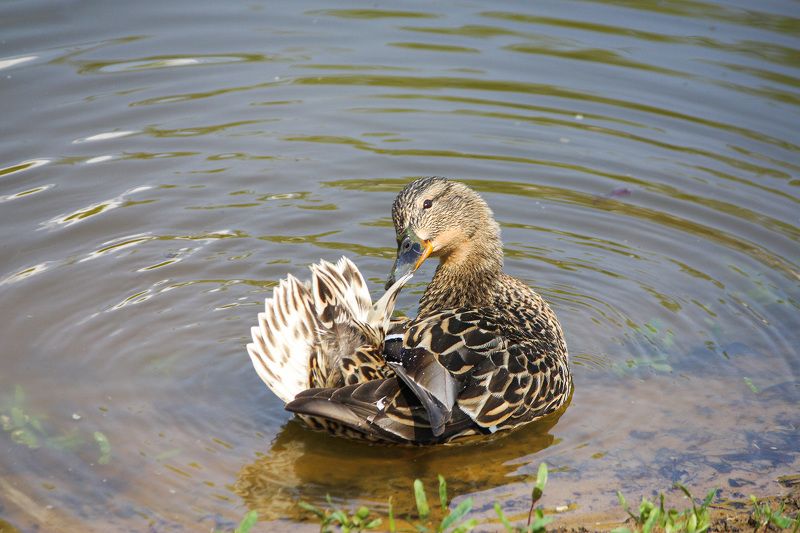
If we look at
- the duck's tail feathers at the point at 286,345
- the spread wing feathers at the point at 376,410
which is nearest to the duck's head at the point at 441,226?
the duck's tail feathers at the point at 286,345

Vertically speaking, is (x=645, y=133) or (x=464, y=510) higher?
(x=645, y=133)

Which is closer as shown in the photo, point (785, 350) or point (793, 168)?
point (785, 350)

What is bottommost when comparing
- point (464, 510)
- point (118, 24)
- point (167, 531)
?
point (167, 531)

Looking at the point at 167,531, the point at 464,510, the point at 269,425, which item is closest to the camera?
the point at 464,510

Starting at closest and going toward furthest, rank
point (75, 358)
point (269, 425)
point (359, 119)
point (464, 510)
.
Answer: point (464, 510) → point (269, 425) → point (75, 358) → point (359, 119)

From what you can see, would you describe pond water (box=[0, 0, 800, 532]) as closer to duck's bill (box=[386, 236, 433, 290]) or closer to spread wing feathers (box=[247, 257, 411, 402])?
spread wing feathers (box=[247, 257, 411, 402])

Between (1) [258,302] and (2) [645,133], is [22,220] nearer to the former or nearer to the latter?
(1) [258,302]

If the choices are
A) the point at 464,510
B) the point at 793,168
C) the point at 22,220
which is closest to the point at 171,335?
the point at 22,220

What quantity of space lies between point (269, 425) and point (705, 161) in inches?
189

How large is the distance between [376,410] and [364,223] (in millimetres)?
2798

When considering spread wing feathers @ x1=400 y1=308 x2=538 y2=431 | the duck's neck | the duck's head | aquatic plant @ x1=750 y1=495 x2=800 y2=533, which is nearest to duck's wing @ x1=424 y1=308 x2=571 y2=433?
spread wing feathers @ x1=400 y1=308 x2=538 y2=431

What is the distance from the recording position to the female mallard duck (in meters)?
5.10

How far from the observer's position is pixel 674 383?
606 cm

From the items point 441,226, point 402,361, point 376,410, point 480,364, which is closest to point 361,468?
point 376,410
